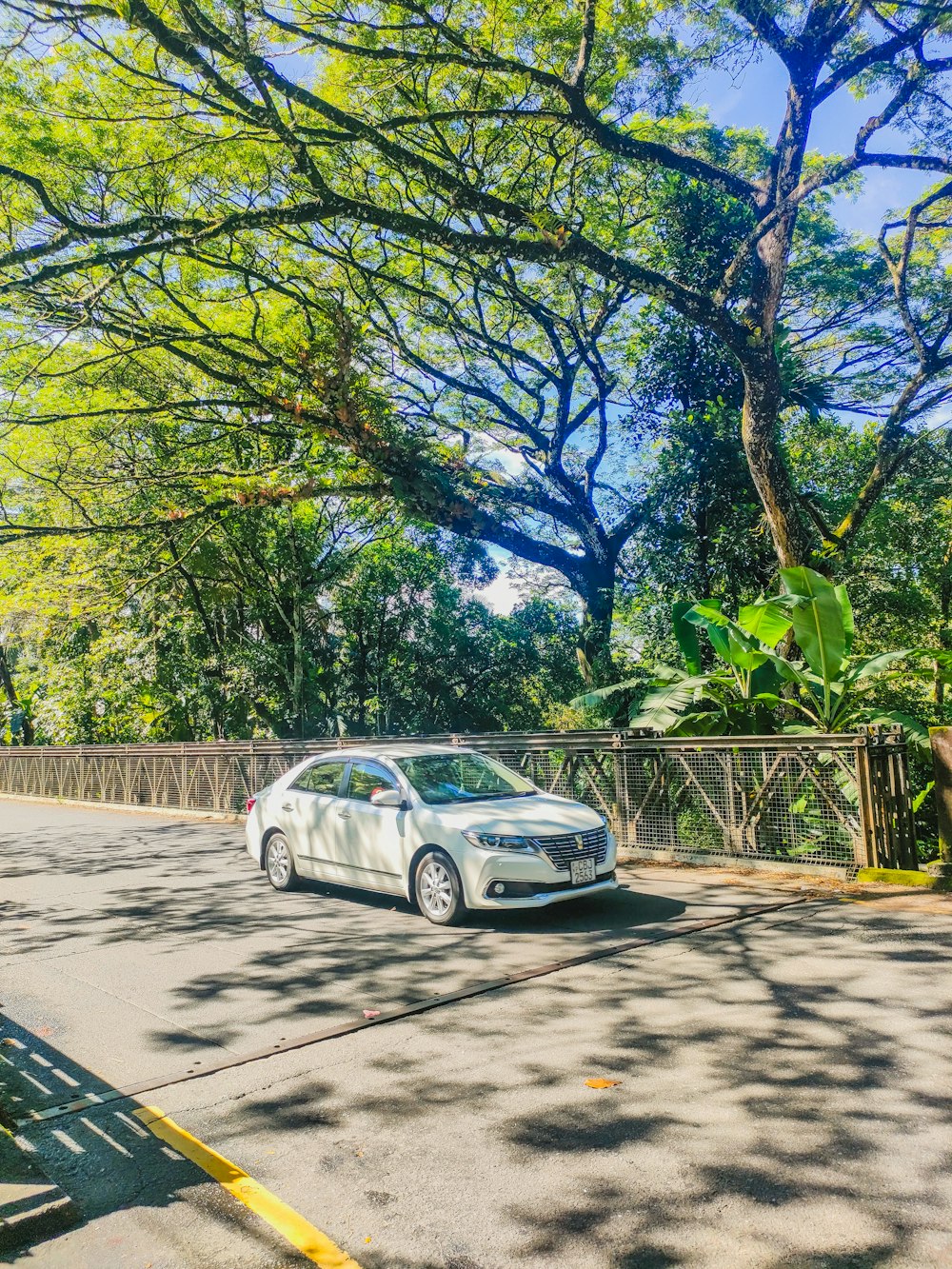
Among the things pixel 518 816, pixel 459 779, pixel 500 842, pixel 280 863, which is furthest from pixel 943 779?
pixel 280 863

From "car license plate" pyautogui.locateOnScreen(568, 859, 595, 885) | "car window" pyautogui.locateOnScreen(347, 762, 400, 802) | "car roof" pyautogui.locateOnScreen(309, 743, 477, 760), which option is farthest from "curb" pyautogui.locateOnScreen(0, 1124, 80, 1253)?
"car roof" pyautogui.locateOnScreen(309, 743, 477, 760)

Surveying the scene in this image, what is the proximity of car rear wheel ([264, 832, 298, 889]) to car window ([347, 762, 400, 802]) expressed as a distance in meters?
1.31

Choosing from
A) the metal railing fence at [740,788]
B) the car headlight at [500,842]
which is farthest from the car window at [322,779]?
the metal railing fence at [740,788]

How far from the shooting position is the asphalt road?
330 centimetres

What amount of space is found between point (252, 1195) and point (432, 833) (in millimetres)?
4788

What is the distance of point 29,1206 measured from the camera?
133 inches

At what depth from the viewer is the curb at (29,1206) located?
10.8ft

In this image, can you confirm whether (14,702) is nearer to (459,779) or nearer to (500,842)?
(459,779)

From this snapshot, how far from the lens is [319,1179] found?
3.75 m

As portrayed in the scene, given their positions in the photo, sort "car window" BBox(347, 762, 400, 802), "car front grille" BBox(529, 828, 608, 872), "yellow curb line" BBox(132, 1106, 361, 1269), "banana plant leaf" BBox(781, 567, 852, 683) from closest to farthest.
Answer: "yellow curb line" BBox(132, 1106, 361, 1269), "car front grille" BBox(529, 828, 608, 872), "car window" BBox(347, 762, 400, 802), "banana plant leaf" BBox(781, 567, 852, 683)

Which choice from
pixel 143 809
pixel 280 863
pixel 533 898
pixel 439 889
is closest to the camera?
pixel 533 898

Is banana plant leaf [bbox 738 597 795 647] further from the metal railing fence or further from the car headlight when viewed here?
the car headlight

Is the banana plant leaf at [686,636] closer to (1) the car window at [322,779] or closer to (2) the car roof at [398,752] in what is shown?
(2) the car roof at [398,752]

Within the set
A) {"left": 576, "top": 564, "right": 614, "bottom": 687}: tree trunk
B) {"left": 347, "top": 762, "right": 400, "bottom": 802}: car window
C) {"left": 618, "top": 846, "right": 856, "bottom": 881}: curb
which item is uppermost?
{"left": 576, "top": 564, "right": 614, "bottom": 687}: tree trunk
